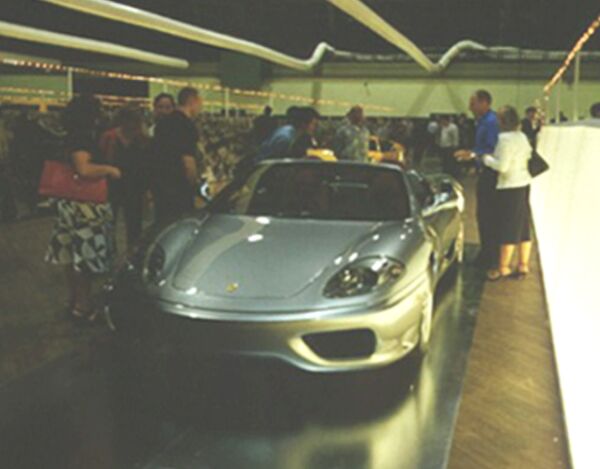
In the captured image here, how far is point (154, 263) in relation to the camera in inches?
178

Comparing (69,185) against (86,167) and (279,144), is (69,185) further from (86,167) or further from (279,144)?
(279,144)

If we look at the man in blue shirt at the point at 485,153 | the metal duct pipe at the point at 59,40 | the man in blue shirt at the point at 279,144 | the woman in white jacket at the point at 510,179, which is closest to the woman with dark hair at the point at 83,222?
the man in blue shirt at the point at 279,144

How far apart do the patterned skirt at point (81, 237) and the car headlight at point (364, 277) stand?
82.2 inches

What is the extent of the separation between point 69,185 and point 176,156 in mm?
1104

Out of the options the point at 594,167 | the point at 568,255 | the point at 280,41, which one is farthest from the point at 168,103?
the point at 280,41

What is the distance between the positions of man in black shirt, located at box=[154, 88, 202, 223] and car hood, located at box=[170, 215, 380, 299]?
1.24m

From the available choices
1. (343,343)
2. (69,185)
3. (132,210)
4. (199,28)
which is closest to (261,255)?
(343,343)

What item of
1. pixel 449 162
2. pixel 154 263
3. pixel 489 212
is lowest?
pixel 449 162

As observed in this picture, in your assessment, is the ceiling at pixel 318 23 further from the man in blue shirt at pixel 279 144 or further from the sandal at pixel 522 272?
the sandal at pixel 522 272

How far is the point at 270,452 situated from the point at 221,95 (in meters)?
24.6

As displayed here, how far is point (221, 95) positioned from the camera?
89.1ft

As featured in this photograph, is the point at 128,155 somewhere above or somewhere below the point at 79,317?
above

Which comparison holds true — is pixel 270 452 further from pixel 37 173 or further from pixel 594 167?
pixel 37 173

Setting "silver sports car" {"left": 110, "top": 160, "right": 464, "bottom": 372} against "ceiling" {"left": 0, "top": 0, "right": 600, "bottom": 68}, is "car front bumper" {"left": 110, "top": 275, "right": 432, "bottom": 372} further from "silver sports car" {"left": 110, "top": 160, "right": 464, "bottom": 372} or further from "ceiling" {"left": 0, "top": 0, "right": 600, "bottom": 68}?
"ceiling" {"left": 0, "top": 0, "right": 600, "bottom": 68}
